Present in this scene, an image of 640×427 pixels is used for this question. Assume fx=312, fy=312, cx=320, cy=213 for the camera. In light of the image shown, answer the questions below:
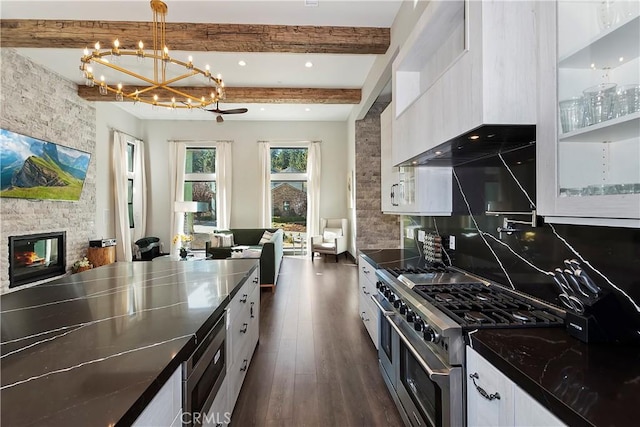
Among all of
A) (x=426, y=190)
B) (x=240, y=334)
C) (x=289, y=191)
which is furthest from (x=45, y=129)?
(x=426, y=190)

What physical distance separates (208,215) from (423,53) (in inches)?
306

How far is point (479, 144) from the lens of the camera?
161cm

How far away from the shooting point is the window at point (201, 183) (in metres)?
8.68

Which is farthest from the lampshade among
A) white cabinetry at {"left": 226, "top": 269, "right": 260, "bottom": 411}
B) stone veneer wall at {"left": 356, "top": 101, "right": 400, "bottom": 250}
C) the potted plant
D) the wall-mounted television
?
white cabinetry at {"left": 226, "top": 269, "right": 260, "bottom": 411}

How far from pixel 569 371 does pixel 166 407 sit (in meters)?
→ 1.21

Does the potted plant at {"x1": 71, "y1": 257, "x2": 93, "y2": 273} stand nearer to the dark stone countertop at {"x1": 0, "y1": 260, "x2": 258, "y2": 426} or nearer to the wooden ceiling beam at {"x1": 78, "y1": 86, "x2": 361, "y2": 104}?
the wooden ceiling beam at {"x1": 78, "y1": 86, "x2": 361, "y2": 104}

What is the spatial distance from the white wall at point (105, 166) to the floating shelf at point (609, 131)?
7760 mm

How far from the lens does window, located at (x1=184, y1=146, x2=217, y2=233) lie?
28.5 ft

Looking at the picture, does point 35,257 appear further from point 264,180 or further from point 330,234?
point 330,234

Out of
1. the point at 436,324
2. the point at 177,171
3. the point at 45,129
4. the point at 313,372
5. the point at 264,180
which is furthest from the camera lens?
the point at 264,180

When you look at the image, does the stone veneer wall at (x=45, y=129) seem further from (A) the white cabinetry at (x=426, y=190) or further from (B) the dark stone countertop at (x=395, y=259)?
(A) the white cabinetry at (x=426, y=190)

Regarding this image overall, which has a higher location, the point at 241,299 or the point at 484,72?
the point at 484,72

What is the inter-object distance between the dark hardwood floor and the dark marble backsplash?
119cm

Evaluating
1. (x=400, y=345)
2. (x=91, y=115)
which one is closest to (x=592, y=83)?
(x=400, y=345)
